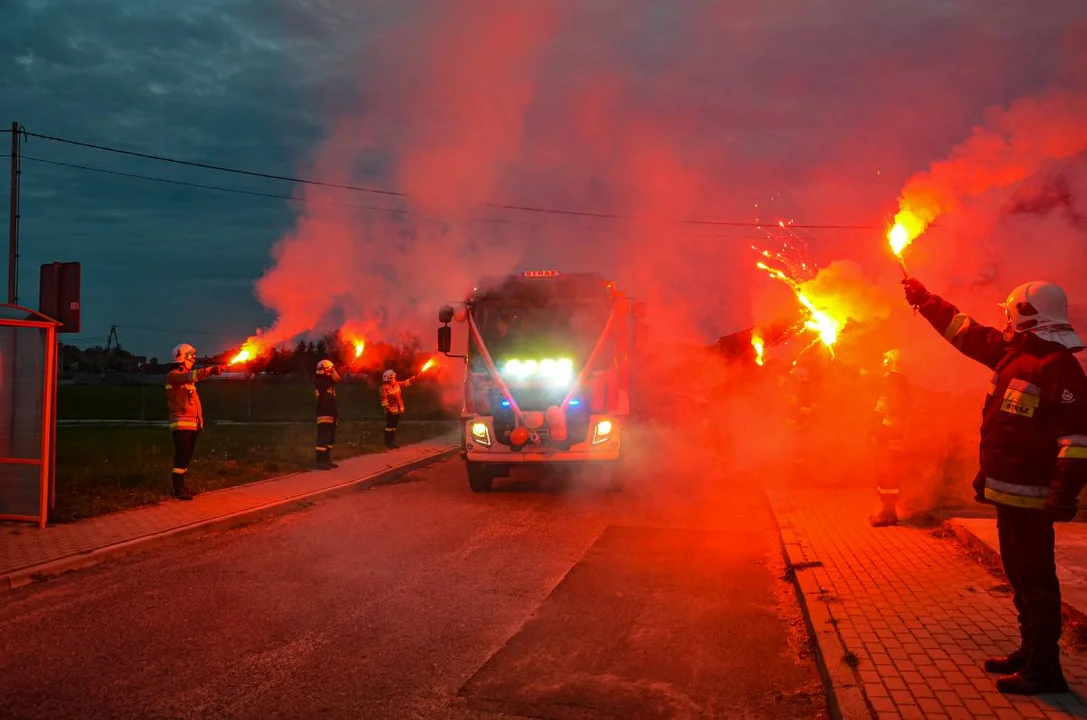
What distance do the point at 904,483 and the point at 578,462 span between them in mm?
4383

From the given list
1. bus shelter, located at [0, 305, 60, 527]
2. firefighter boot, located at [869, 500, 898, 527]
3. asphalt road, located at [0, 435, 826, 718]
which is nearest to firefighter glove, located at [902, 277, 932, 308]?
asphalt road, located at [0, 435, 826, 718]

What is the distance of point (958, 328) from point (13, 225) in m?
18.2

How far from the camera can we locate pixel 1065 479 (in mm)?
4062

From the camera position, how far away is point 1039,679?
4.29 meters

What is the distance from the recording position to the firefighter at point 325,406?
1508cm

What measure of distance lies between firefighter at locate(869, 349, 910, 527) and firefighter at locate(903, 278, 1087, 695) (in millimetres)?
4600

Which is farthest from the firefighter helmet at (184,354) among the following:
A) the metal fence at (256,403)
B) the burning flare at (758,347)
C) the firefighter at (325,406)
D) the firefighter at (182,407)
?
the metal fence at (256,403)

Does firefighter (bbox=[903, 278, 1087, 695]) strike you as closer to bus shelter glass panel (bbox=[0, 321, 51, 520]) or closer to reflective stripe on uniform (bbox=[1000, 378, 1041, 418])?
reflective stripe on uniform (bbox=[1000, 378, 1041, 418])

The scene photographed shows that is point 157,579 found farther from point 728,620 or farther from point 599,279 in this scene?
point 599,279

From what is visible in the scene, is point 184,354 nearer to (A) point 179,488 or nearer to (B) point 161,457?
(A) point 179,488

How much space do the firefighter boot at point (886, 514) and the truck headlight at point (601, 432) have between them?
13.4ft

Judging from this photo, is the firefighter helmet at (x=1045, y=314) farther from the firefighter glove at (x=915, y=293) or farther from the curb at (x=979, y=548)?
the curb at (x=979, y=548)

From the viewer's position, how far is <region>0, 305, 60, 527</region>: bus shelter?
9508mm

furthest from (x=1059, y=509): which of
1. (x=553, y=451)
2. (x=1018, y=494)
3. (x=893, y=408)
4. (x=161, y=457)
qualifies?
(x=161, y=457)
